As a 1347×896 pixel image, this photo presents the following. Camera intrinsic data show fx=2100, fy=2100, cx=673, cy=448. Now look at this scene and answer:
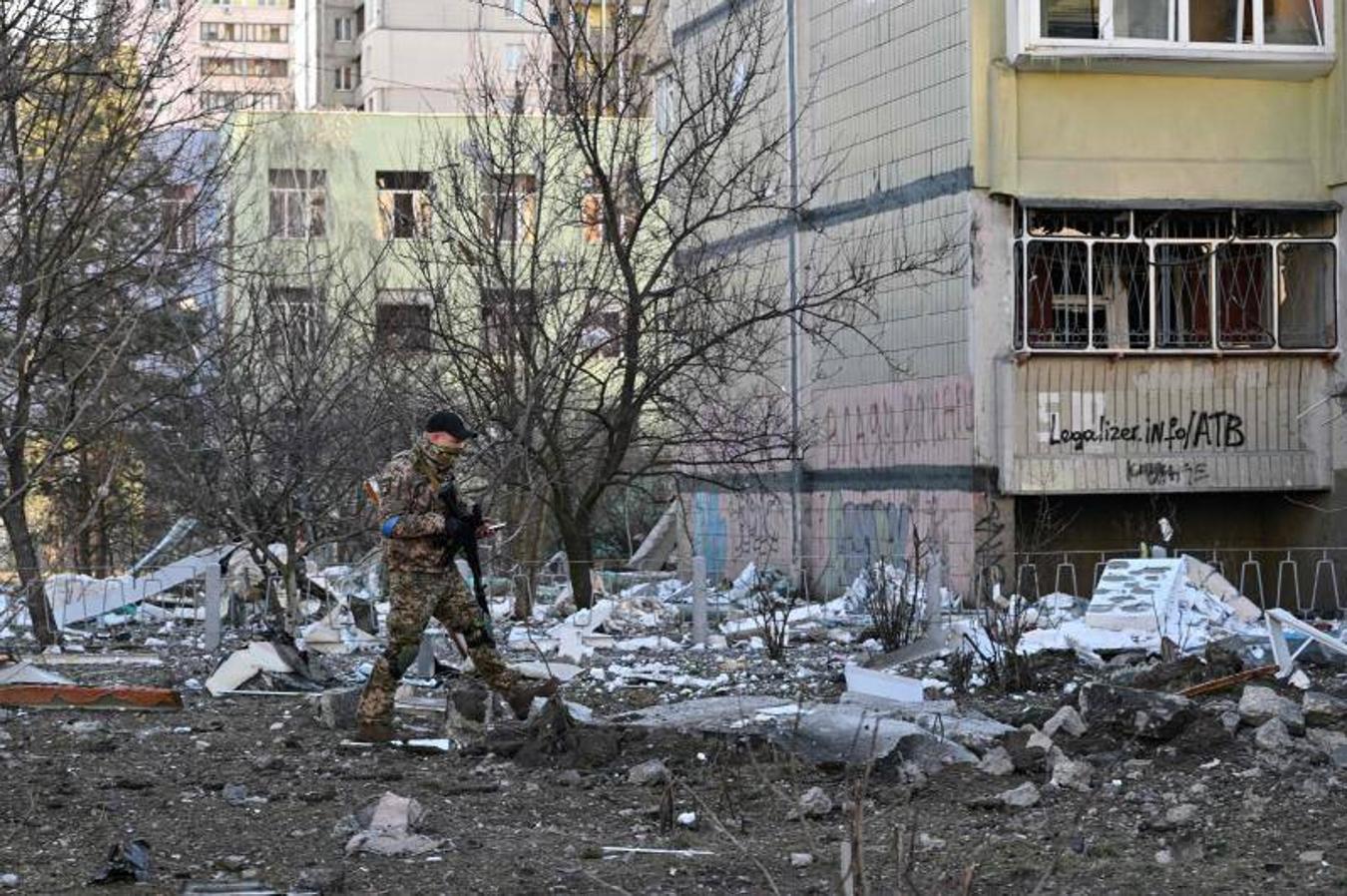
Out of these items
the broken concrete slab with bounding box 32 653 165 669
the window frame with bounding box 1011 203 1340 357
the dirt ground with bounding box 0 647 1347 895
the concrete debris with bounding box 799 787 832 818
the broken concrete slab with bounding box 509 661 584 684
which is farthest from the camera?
the window frame with bounding box 1011 203 1340 357

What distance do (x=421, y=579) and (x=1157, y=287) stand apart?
1268 centimetres

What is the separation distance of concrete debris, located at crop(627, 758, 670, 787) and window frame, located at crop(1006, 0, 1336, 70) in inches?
510

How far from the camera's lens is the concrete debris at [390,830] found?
7953 millimetres

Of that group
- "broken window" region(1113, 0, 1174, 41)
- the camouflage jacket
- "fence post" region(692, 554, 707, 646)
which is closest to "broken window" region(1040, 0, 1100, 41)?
"broken window" region(1113, 0, 1174, 41)

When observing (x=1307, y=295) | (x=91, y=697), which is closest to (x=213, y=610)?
(x=91, y=697)

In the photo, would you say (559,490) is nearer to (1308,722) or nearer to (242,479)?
(242,479)

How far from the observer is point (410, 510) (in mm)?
11125

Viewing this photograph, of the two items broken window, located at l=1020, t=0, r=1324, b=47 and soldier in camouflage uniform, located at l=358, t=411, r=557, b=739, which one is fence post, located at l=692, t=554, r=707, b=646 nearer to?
soldier in camouflage uniform, located at l=358, t=411, r=557, b=739

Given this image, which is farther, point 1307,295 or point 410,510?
point 1307,295

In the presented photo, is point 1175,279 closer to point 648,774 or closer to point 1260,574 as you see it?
point 1260,574

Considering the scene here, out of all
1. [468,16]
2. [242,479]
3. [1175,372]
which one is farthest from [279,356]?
[468,16]

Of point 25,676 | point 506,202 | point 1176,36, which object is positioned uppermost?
point 1176,36

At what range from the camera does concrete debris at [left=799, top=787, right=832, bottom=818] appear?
8.52 meters

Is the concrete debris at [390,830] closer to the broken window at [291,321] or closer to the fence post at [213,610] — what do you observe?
the fence post at [213,610]
